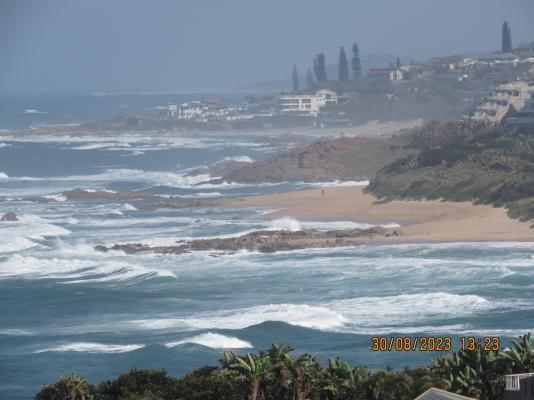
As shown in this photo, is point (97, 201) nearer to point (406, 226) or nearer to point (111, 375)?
point (406, 226)

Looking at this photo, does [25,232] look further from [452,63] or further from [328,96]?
[452,63]

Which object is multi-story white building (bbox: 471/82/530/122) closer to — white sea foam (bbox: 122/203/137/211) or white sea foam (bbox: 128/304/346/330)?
white sea foam (bbox: 122/203/137/211)

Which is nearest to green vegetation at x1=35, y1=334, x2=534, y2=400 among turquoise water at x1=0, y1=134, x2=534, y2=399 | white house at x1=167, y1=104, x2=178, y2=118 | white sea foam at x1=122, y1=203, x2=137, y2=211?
turquoise water at x1=0, y1=134, x2=534, y2=399

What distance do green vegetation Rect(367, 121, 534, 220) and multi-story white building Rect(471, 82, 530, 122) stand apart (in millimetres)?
15058

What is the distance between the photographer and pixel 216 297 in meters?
39.1

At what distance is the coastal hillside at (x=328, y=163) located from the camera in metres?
79.6

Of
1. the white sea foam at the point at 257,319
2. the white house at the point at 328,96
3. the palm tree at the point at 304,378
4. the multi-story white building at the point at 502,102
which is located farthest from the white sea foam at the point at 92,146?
the palm tree at the point at 304,378

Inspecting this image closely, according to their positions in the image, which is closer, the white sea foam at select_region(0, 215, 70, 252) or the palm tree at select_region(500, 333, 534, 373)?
the palm tree at select_region(500, 333, 534, 373)

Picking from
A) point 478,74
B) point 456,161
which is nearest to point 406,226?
point 456,161

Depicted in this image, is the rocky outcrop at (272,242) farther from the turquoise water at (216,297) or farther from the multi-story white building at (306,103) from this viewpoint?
the multi-story white building at (306,103)

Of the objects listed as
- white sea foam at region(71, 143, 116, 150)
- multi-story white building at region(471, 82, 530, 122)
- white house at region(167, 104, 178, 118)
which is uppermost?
multi-story white building at region(471, 82, 530, 122)

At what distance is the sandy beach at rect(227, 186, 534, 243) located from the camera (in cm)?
4984

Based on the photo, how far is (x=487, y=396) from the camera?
21.5 m

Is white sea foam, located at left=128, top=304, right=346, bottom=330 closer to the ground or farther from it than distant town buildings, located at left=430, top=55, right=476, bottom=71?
closer to the ground
